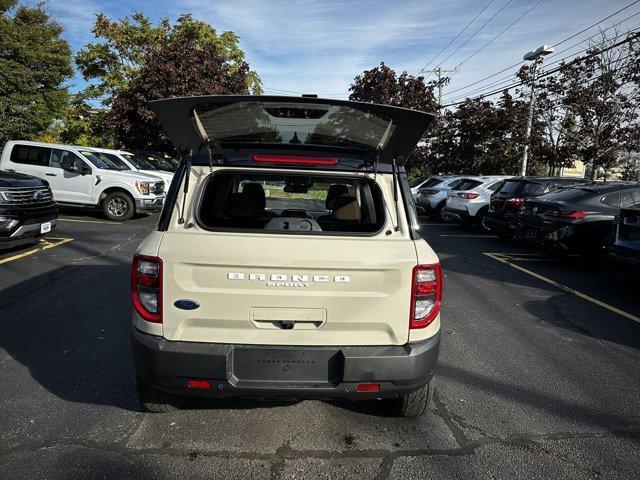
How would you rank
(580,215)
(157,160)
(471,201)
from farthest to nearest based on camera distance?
1. (157,160)
2. (471,201)
3. (580,215)

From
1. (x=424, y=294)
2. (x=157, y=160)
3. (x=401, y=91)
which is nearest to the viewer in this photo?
(x=424, y=294)

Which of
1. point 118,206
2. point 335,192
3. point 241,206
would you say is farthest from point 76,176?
point 335,192

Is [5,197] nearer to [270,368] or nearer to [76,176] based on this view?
[76,176]

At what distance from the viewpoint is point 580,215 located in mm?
7996

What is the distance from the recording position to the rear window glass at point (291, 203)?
306cm

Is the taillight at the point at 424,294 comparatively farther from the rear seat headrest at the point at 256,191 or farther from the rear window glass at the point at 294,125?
the rear seat headrest at the point at 256,191

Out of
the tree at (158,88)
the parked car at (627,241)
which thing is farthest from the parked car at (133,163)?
the parked car at (627,241)

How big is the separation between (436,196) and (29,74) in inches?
929

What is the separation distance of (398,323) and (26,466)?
7.17ft

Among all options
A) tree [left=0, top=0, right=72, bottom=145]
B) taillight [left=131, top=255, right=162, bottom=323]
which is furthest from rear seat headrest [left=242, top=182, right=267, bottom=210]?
tree [left=0, top=0, right=72, bottom=145]

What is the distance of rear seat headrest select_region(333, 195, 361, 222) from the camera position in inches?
135

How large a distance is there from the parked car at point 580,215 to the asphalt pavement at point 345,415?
8.56 feet

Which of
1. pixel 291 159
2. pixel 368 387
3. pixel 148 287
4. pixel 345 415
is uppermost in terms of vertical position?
pixel 291 159

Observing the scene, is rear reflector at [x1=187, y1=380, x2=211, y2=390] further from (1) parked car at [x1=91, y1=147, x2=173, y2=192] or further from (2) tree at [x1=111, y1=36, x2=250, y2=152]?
(2) tree at [x1=111, y1=36, x2=250, y2=152]
